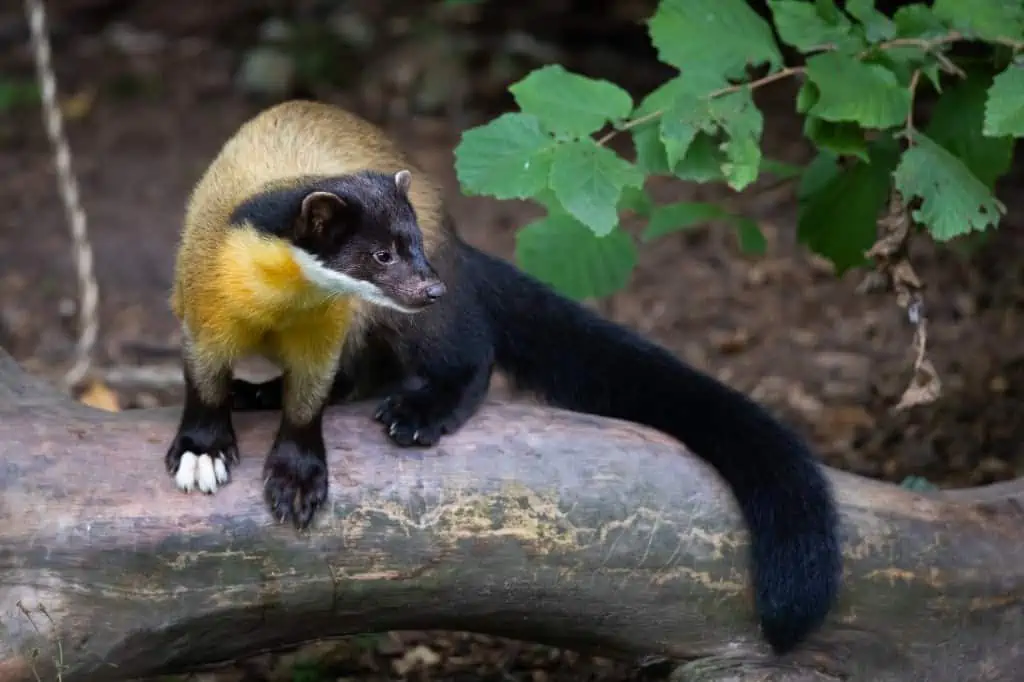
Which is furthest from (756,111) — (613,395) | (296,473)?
(296,473)

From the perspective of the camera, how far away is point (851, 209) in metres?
3.86

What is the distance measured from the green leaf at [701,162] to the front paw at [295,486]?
1146mm

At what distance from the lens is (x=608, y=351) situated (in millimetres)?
3682

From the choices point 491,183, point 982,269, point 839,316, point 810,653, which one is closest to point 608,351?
point 491,183

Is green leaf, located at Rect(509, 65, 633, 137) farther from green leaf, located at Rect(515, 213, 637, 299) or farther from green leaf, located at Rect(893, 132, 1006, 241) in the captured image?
green leaf, located at Rect(893, 132, 1006, 241)

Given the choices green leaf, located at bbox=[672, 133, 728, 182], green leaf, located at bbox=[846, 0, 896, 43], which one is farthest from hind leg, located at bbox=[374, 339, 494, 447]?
green leaf, located at bbox=[846, 0, 896, 43]

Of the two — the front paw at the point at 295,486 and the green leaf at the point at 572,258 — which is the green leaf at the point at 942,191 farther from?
the front paw at the point at 295,486

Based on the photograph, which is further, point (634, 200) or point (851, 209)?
point (634, 200)

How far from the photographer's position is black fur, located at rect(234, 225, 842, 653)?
3.12 metres

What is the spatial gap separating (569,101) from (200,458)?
49.6 inches

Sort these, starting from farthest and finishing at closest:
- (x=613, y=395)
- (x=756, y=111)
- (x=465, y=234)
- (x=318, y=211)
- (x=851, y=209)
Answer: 1. (x=465, y=234)
2. (x=851, y=209)
3. (x=613, y=395)
4. (x=756, y=111)
5. (x=318, y=211)

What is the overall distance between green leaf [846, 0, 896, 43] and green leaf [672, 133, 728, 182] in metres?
0.51

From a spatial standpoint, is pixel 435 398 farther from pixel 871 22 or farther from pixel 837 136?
pixel 871 22

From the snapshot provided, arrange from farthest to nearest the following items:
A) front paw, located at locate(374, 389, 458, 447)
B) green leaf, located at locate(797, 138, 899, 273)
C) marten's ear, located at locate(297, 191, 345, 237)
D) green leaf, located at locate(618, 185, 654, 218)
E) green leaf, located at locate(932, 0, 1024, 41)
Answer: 1. green leaf, located at locate(618, 185, 654, 218)
2. green leaf, located at locate(797, 138, 899, 273)
3. green leaf, located at locate(932, 0, 1024, 41)
4. front paw, located at locate(374, 389, 458, 447)
5. marten's ear, located at locate(297, 191, 345, 237)
